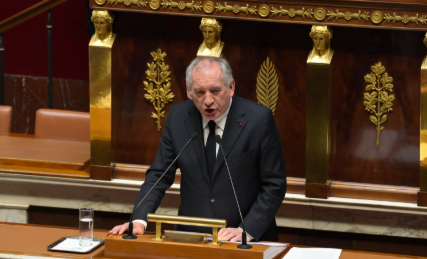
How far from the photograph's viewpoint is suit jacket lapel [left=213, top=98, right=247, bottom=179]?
292 centimetres

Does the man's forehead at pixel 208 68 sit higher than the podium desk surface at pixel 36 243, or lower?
higher

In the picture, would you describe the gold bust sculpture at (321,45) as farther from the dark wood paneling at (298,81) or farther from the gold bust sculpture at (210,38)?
the gold bust sculpture at (210,38)

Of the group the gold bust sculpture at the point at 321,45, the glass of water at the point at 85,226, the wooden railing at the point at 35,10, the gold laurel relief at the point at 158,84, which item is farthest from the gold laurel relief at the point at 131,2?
the glass of water at the point at 85,226

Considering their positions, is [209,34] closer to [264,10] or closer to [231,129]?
[264,10]

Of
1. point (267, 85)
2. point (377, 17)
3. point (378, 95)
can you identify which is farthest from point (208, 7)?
point (378, 95)

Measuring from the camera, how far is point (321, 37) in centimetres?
360

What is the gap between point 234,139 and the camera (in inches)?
116

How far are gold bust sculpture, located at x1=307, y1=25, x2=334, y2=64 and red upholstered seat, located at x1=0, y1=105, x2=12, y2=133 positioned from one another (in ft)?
6.67

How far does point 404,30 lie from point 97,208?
1845mm

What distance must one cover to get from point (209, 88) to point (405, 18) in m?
1.22

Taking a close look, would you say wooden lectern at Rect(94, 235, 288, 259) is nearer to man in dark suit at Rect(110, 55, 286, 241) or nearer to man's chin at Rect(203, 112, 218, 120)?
man in dark suit at Rect(110, 55, 286, 241)

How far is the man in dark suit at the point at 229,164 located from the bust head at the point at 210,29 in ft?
2.55

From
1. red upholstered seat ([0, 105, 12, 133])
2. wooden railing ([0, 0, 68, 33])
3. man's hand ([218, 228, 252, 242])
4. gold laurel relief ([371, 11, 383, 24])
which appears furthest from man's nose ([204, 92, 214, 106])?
wooden railing ([0, 0, 68, 33])

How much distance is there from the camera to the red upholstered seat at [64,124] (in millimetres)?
4574
